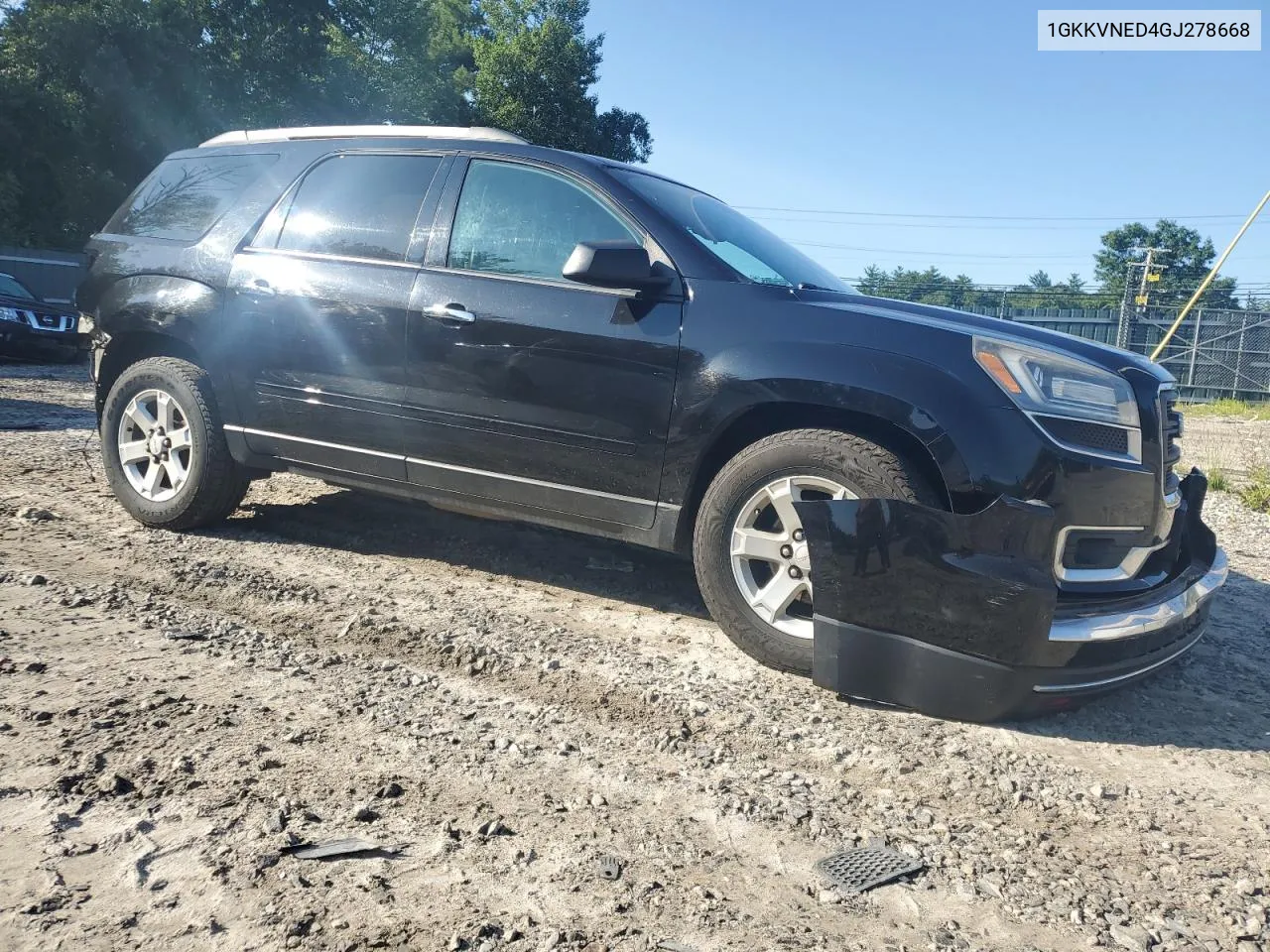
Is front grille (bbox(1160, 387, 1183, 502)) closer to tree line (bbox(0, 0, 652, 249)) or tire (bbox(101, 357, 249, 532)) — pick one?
tire (bbox(101, 357, 249, 532))

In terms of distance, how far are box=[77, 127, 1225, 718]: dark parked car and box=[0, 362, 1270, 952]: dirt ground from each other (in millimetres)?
355

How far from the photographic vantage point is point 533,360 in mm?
3840

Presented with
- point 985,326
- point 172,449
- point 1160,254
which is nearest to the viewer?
point 985,326

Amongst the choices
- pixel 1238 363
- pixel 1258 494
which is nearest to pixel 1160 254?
pixel 1238 363

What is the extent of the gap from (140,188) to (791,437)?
411 cm

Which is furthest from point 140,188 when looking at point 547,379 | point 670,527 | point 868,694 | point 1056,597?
point 1056,597

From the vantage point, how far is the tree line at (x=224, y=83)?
27.0 m

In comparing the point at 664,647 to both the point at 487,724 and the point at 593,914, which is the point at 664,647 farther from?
the point at 593,914

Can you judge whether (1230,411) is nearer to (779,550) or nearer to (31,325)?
(779,550)

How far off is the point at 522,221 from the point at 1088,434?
2379 mm

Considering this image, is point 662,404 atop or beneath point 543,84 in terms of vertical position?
beneath

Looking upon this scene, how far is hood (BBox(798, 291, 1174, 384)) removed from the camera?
3.26 m

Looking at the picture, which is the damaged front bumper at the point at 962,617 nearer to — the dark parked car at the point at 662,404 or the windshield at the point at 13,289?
the dark parked car at the point at 662,404

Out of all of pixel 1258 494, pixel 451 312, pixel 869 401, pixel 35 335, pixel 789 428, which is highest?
pixel 451 312
